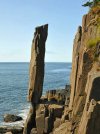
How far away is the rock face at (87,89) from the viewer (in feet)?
63.2

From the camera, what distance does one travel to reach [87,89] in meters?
25.1

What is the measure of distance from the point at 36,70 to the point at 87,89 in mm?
22892

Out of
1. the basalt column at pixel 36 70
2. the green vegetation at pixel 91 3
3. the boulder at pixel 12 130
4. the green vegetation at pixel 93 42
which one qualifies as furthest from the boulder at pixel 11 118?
the green vegetation at pixel 93 42

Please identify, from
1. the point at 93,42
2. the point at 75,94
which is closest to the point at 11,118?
the point at 75,94

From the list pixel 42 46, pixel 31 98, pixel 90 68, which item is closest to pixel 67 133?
pixel 90 68

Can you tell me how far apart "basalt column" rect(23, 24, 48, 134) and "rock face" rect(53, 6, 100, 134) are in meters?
10.6

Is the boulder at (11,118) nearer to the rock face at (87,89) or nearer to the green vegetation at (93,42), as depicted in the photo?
the rock face at (87,89)

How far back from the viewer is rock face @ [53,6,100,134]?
758 inches

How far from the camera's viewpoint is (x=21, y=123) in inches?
2194

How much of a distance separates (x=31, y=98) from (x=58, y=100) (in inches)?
189

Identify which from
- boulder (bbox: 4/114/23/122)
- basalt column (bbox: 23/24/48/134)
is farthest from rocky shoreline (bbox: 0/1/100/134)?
boulder (bbox: 4/114/23/122)

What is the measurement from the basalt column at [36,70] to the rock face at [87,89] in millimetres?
10581

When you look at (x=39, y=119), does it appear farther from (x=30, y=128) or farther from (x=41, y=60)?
(x=41, y=60)

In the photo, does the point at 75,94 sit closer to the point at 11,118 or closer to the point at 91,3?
the point at 91,3
